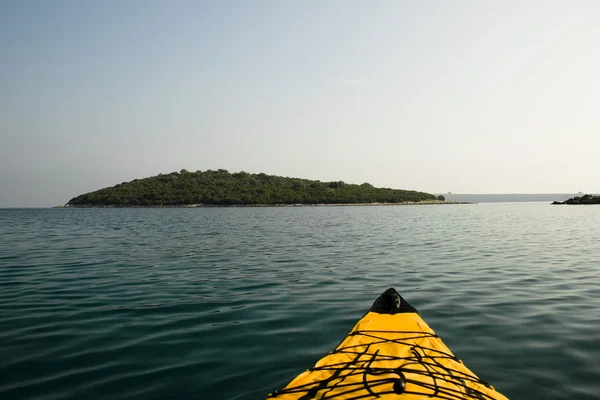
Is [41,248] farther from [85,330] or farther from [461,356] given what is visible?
[461,356]

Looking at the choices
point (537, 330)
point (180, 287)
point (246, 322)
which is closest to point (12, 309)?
point (180, 287)

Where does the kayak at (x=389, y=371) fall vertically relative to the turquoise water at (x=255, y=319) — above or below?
above

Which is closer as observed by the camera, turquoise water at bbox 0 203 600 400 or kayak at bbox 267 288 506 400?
kayak at bbox 267 288 506 400

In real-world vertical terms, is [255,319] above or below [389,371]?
below

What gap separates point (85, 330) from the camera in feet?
28.9

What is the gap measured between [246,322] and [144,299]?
380 cm

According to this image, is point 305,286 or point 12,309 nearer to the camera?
point 12,309

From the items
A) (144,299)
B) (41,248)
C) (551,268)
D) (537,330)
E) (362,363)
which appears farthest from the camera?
(41,248)

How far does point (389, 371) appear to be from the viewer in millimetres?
4988

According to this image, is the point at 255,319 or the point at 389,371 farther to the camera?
the point at 255,319

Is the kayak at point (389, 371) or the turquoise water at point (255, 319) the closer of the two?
the kayak at point (389, 371)

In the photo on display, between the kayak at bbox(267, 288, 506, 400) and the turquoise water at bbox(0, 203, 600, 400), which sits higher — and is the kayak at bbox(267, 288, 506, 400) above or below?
above

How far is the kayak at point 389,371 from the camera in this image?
177 inches

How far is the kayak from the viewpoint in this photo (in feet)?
14.8
